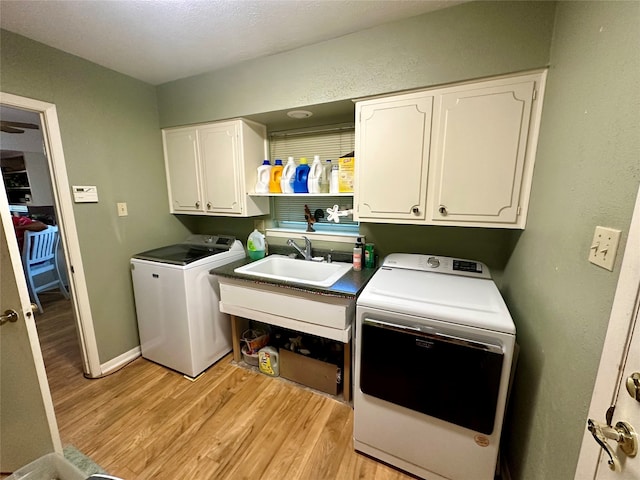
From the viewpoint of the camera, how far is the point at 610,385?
0.63 m

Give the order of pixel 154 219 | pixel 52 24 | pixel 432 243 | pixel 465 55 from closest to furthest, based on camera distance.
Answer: pixel 465 55 < pixel 52 24 < pixel 432 243 < pixel 154 219

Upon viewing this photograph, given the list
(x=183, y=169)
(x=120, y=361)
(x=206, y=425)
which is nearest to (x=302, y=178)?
(x=183, y=169)

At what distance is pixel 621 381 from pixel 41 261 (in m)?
4.95

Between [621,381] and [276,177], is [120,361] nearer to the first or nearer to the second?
[276,177]

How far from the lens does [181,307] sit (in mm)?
1897

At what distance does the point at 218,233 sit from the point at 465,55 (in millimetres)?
2322

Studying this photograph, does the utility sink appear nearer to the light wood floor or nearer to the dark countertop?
the dark countertop

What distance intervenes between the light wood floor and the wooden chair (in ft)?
5.49

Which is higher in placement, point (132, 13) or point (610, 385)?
point (132, 13)

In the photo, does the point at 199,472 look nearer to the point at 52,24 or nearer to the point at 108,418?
the point at 108,418

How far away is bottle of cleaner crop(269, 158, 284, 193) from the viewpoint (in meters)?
2.03

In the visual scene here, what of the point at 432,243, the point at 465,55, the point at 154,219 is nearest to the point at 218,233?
the point at 154,219

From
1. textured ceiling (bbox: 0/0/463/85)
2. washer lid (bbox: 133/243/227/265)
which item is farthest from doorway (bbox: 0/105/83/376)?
textured ceiling (bbox: 0/0/463/85)

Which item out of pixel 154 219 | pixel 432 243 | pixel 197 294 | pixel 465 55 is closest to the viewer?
pixel 465 55
